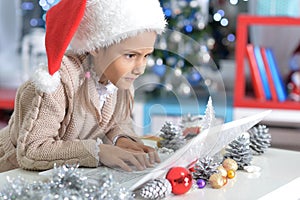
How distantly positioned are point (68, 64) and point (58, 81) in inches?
1.4

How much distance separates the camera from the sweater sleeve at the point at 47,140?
3.78 ft

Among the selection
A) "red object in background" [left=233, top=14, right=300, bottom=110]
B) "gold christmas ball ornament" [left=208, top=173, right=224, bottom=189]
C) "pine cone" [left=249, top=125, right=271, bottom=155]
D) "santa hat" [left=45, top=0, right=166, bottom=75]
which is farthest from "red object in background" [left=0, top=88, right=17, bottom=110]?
"gold christmas ball ornament" [left=208, top=173, right=224, bottom=189]

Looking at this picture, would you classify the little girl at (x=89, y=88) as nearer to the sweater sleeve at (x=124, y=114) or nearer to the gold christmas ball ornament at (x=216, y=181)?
the sweater sleeve at (x=124, y=114)

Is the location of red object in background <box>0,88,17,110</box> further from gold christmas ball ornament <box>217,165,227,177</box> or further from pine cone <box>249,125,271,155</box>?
gold christmas ball ornament <box>217,165,227,177</box>

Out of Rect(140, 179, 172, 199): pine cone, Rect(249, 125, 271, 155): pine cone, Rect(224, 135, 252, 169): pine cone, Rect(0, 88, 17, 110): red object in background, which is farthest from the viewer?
Rect(0, 88, 17, 110): red object in background

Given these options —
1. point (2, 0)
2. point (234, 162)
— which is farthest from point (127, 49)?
point (2, 0)

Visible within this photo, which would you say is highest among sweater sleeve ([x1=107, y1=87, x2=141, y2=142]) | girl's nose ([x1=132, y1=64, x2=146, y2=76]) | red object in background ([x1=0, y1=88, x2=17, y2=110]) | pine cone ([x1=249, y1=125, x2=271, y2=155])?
girl's nose ([x1=132, y1=64, x2=146, y2=76])

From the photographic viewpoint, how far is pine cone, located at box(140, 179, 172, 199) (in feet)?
3.22

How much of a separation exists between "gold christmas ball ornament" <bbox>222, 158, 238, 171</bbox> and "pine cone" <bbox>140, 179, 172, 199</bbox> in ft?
0.67

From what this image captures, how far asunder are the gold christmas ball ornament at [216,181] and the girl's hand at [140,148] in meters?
0.10

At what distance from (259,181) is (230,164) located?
8cm

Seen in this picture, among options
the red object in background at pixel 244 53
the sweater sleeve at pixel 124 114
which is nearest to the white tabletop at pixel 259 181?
the sweater sleeve at pixel 124 114

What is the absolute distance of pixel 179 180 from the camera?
40.4 inches

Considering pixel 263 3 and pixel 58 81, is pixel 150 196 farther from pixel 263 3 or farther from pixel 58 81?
pixel 263 3
